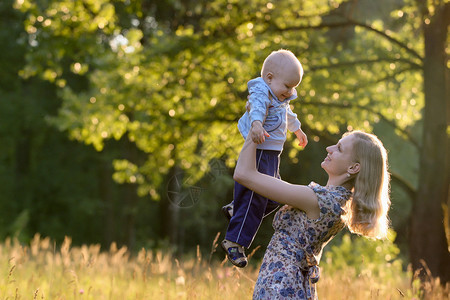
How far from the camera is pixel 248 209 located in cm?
335

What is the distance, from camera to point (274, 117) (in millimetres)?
3354

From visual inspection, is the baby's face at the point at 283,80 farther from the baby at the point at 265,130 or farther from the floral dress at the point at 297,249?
the floral dress at the point at 297,249

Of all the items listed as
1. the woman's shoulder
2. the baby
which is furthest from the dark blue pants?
the woman's shoulder

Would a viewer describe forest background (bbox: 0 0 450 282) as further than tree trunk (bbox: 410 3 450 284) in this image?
Yes

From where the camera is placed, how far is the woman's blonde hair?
10.6ft

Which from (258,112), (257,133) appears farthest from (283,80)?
(257,133)

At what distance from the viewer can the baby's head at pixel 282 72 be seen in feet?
10.7

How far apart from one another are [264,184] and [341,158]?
49 centimetres

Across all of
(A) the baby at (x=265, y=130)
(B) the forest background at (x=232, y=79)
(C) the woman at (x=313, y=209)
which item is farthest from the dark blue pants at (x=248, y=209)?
(B) the forest background at (x=232, y=79)

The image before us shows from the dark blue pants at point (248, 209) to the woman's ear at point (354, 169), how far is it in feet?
1.39

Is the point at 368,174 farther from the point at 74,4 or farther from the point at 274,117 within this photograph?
the point at 74,4

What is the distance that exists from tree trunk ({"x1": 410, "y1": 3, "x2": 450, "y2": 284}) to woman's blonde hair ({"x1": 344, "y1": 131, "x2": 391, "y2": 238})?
6.46 m

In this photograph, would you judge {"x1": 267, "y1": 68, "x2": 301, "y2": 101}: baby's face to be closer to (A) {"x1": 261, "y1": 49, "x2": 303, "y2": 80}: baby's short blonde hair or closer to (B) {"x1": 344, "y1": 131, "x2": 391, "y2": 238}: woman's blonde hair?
(A) {"x1": 261, "y1": 49, "x2": 303, "y2": 80}: baby's short blonde hair

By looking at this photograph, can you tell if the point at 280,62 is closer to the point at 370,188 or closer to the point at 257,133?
the point at 257,133
